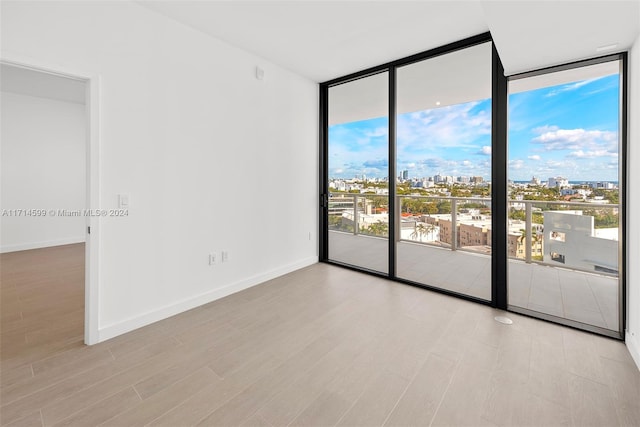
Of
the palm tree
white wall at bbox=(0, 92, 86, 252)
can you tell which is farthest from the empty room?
white wall at bbox=(0, 92, 86, 252)

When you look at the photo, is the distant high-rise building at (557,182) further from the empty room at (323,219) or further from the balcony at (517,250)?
the balcony at (517,250)

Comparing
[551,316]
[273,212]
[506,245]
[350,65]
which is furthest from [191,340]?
[350,65]

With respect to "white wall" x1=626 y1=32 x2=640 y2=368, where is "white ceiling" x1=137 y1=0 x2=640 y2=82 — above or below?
above

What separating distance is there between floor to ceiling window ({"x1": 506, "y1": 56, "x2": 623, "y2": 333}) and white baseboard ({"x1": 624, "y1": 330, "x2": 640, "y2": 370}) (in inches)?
10.2

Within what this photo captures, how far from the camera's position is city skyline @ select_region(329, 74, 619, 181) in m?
2.76

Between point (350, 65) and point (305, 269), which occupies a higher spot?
point (350, 65)

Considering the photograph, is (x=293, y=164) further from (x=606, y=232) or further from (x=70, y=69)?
(x=606, y=232)

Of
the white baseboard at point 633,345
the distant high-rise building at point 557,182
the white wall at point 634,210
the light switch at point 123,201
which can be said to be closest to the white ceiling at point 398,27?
the white wall at point 634,210

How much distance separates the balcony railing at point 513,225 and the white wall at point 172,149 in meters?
1.54

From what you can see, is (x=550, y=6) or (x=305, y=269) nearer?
(x=550, y=6)

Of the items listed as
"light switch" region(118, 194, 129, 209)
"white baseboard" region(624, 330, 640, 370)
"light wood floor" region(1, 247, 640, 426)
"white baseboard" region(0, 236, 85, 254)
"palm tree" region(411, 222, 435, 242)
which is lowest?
"light wood floor" region(1, 247, 640, 426)

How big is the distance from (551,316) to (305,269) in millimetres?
2768

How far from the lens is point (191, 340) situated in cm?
236

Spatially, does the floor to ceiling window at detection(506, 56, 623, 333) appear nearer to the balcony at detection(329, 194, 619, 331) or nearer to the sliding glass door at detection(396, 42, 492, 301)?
the balcony at detection(329, 194, 619, 331)
